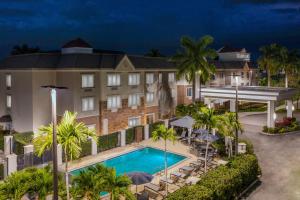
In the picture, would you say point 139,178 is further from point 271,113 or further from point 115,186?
point 271,113

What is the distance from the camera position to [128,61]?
135 ft

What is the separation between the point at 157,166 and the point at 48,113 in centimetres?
1626

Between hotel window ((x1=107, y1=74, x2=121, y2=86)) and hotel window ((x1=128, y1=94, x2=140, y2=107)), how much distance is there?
309 cm

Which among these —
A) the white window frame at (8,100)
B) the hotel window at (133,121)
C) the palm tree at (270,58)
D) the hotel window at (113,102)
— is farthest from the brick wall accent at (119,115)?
the palm tree at (270,58)

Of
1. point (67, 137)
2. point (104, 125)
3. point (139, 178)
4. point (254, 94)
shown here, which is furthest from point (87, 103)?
point (67, 137)

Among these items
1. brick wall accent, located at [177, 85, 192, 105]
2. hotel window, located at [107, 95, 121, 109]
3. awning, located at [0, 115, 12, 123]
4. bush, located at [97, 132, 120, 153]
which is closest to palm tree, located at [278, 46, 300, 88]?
brick wall accent, located at [177, 85, 192, 105]

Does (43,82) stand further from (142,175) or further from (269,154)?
(269,154)

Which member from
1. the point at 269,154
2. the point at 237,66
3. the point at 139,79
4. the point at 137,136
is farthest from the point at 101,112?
the point at 237,66

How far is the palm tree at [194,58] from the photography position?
44000 mm

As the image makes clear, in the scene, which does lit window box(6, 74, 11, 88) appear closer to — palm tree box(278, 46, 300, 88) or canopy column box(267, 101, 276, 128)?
canopy column box(267, 101, 276, 128)

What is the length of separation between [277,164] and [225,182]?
989 centimetres

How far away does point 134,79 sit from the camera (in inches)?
1689

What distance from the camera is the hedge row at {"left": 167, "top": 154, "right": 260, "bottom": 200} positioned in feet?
54.1

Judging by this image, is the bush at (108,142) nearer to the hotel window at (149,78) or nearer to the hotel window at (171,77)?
the hotel window at (149,78)
